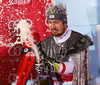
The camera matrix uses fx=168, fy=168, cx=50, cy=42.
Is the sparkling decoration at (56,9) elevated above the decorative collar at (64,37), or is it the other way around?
the sparkling decoration at (56,9)

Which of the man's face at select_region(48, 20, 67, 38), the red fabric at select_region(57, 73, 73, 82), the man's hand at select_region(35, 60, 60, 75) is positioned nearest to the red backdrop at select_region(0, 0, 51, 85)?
the man's face at select_region(48, 20, 67, 38)

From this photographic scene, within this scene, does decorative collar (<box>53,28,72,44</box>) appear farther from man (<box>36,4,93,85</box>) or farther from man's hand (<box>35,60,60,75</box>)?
man's hand (<box>35,60,60,75</box>)

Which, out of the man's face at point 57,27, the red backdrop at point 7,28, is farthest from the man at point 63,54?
the red backdrop at point 7,28

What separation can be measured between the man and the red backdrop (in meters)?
0.18

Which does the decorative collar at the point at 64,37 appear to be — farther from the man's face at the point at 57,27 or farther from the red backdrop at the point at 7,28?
the red backdrop at the point at 7,28

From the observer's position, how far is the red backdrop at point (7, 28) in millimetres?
1818

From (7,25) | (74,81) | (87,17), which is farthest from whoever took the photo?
(7,25)

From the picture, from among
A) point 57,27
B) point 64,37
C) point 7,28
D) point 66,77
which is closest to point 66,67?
point 66,77

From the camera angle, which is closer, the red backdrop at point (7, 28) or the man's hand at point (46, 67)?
the man's hand at point (46, 67)

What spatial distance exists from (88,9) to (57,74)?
2.42 ft

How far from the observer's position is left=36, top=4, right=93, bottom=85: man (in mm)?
1607

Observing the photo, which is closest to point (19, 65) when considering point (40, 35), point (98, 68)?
point (40, 35)

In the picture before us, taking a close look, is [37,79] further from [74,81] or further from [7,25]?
[7,25]

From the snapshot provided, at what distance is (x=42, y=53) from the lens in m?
1.73
